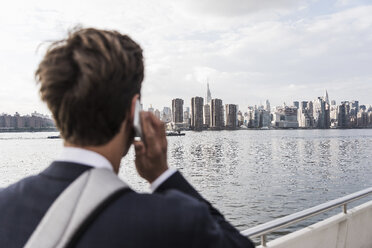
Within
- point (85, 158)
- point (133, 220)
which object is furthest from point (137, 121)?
point (133, 220)

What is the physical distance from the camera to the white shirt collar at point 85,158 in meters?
0.87

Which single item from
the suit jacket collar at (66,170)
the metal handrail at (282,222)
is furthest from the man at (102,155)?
the metal handrail at (282,222)

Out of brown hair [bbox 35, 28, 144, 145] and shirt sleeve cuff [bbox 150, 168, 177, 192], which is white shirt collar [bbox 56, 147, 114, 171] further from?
shirt sleeve cuff [bbox 150, 168, 177, 192]

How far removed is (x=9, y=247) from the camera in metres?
0.88

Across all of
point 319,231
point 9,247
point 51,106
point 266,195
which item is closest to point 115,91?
point 51,106

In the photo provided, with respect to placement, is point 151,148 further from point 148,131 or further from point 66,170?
point 66,170

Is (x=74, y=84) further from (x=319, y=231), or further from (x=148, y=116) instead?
(x=319, y=231)

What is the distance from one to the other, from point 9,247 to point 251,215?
1824 centimetres

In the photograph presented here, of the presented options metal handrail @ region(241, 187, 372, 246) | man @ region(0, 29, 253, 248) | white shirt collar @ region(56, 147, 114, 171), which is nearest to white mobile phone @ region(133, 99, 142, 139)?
man @ region(0, 29, 253, 248)

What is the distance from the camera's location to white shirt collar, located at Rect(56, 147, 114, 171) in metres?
0.87

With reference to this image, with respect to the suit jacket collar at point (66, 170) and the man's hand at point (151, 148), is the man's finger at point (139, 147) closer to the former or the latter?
the man's hand at point (151, 148)

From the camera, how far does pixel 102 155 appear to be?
2.97ft

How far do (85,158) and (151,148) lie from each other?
0.20m

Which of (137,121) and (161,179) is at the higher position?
(137,121)
